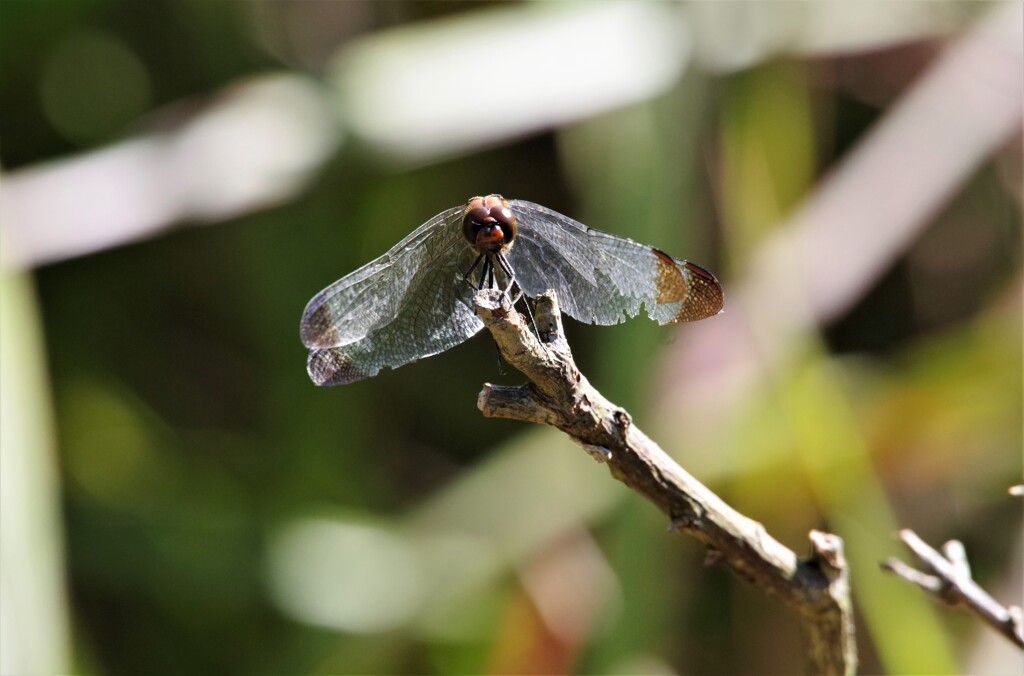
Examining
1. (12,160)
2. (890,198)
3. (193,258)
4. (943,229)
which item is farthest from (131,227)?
(943,229)

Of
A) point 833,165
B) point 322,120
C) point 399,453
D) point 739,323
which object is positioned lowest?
point 399,453

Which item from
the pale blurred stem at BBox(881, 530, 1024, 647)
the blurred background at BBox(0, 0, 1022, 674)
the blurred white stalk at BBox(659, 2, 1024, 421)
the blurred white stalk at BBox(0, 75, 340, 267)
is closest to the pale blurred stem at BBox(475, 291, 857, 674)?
the pale blurred stem at BBox(881, 530, 1024, 647)

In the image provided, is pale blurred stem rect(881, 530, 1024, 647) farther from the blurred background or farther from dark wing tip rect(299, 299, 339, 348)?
the blurred background

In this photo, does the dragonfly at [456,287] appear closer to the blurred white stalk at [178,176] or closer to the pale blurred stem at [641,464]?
the pale blurred stem at [641,464]

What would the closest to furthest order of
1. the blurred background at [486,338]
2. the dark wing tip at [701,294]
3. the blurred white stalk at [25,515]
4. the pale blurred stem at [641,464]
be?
the pale blurred stem at [641,464] → the dark wing tip at [701,294] → the blurred white stalk at [25,515] → the blurred background at [486,338]

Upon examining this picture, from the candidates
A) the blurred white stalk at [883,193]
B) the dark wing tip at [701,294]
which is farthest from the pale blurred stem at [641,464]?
the blurred white stalk at [883,193]

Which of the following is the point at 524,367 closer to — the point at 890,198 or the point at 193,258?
the point at 890,198

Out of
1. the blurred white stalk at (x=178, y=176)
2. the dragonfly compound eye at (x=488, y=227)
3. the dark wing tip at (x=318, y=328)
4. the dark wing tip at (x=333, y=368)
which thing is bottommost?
the dark wing tip at (x=333, y=368)
